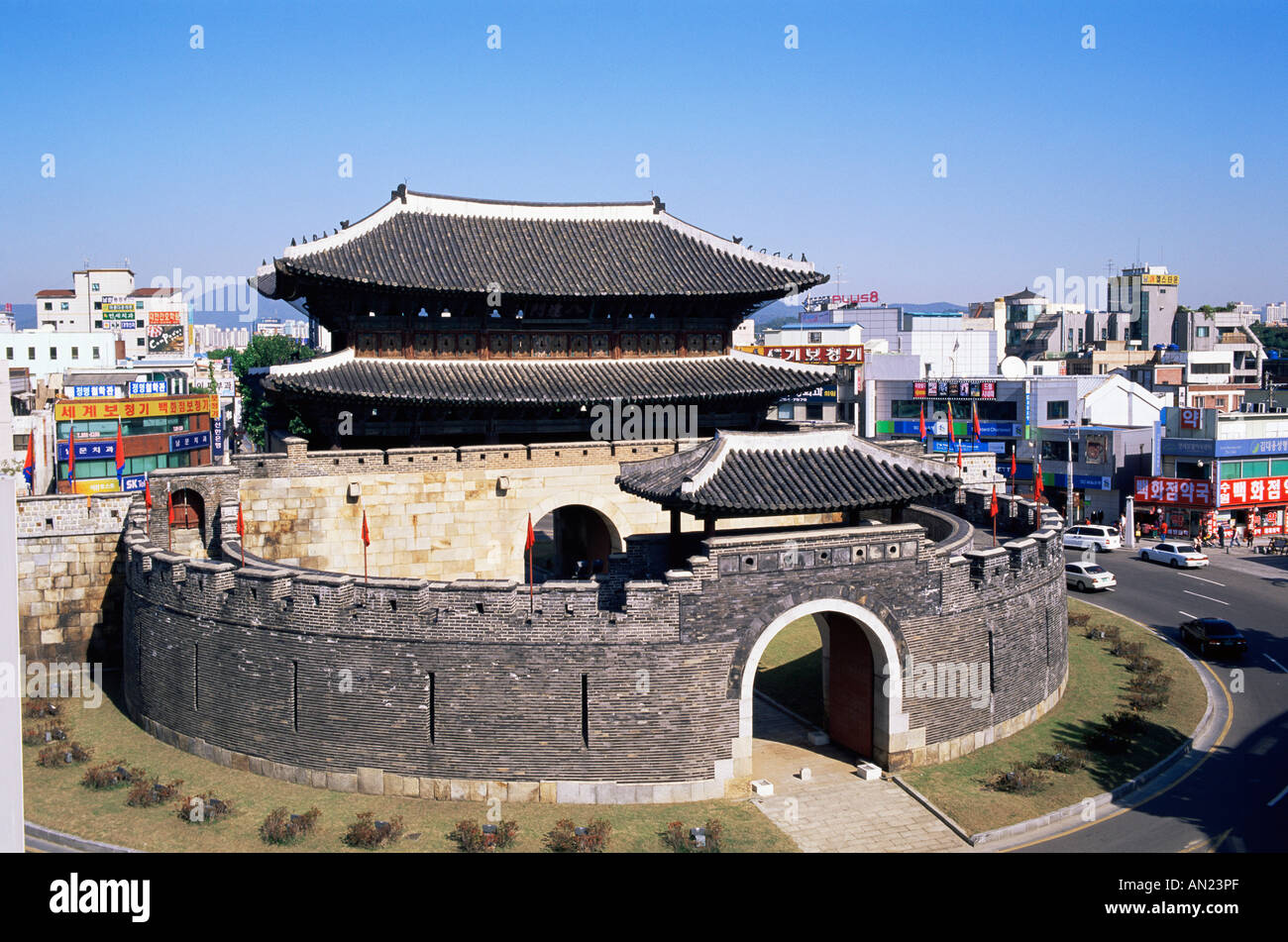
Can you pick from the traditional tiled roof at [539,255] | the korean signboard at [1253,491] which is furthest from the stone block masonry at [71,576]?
the korean signboard at [1253,491]

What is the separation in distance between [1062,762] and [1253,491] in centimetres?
3944

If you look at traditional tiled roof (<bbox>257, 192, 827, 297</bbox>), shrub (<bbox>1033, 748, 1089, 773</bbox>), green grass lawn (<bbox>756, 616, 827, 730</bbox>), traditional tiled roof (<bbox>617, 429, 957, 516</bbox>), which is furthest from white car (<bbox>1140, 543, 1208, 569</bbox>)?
traditional tiled roof (<bbox>617, 429, 957, 516</bbox>)

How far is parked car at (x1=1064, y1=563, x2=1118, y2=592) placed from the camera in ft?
138

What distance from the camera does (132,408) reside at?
62.4 meters

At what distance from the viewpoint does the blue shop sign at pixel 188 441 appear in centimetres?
6569

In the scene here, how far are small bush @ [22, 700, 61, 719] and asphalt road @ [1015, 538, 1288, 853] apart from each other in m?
24.6

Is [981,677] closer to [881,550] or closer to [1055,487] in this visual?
[881,550]

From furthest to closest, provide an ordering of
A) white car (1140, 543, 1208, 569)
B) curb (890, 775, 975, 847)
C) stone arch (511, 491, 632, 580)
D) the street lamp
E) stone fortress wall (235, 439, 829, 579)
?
the street lamp < white car (1140, 543, 1208, 569) < stone arch (511, 491, 632, 580) < stone fortress wall (235, 439, 829, 579) < curb (890, 775, 975, 847)

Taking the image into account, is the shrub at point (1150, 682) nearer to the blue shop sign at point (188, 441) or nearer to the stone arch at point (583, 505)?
the stone arch at point (583, 505)

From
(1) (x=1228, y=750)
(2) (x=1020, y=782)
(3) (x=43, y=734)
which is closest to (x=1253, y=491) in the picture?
(1) (x=1228, y=750)

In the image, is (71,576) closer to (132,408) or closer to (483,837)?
(483,837)

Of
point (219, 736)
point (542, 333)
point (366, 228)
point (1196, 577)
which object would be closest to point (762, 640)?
point (219, 736)

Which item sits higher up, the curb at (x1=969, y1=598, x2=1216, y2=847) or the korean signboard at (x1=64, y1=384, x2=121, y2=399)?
the korean signboard at (x1=64, y1=384, x2=121, y2=399)

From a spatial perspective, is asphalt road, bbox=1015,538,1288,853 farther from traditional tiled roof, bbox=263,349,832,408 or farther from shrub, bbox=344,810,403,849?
traditional tiled roof, bbox=263,349,832,408
